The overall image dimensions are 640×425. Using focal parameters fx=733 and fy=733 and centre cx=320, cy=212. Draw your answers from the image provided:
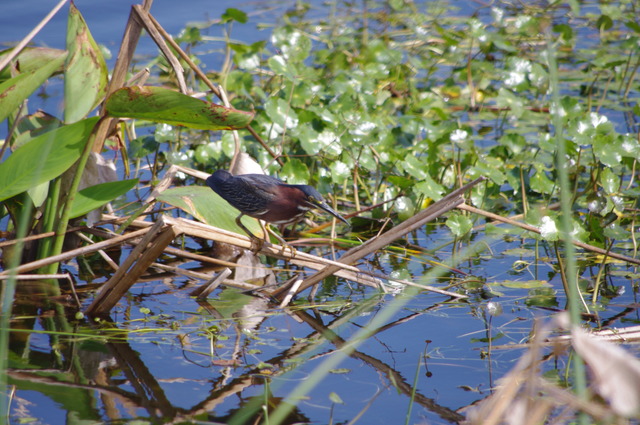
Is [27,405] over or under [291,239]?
under

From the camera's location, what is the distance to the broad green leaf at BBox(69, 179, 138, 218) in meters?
3.64

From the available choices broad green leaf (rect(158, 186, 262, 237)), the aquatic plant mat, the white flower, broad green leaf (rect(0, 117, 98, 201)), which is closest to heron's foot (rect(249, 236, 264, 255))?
the aquatic plant mat

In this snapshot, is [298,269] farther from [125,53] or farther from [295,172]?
[125,53]

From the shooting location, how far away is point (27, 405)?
2604 millimetres

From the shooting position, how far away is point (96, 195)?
12.1 ft

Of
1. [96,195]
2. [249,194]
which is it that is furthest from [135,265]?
[249,194]

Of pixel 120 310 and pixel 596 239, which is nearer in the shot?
pixel 120 310

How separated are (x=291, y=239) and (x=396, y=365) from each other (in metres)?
1.73

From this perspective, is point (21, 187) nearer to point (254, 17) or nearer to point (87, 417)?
point (87, 417)

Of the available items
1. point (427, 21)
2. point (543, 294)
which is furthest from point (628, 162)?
point (427, 21)

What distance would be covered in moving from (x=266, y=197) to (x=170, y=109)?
0.85m

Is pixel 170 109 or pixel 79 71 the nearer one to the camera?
pixel 170 109

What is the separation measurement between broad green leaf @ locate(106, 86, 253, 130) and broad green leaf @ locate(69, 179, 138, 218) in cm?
48

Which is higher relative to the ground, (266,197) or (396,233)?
(266,197)
